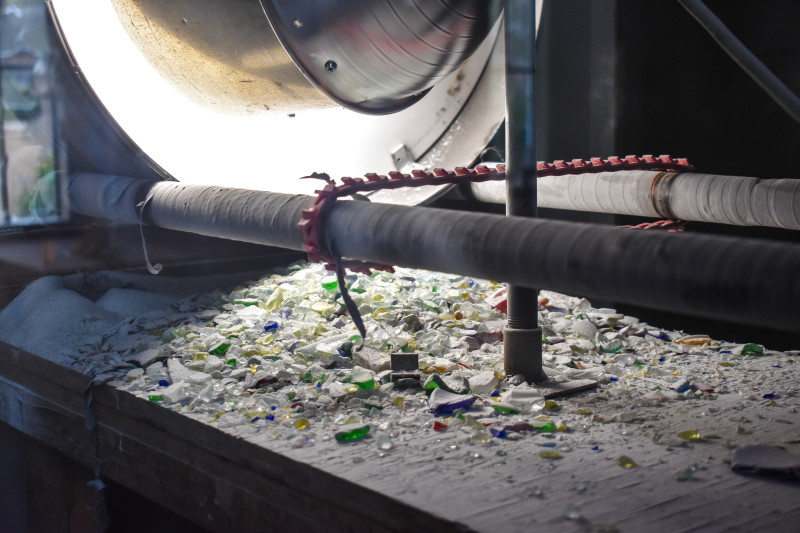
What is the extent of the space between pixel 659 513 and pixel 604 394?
30.9 inches

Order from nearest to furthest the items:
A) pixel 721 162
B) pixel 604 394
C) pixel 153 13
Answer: pixel 604 394 < pixel 153 13 < pixel 721 162

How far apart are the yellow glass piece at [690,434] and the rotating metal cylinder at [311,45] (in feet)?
4.28

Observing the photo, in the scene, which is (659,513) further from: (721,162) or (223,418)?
(721,162)

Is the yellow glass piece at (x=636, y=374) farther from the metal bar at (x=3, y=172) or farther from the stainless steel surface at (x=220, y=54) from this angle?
the metal bar at (x=3, y=172)

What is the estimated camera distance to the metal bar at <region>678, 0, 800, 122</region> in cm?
234

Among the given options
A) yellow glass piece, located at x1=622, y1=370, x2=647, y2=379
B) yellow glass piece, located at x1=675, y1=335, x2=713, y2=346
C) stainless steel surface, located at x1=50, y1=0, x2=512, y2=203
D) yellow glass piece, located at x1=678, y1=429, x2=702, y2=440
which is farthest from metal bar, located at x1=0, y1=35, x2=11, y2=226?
yellow glass piece, located at x1=678, y1=429, x2=702, y2=440

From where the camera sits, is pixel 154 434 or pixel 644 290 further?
pixel 154 434

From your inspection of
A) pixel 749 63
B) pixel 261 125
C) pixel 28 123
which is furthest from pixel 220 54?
pixel 749 63

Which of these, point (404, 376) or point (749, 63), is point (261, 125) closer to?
point (404, 376)

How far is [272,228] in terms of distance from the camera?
254 cm

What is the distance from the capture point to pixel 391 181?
244 cm

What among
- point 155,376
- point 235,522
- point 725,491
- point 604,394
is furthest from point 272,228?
point 725,491

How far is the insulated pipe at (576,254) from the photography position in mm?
1442

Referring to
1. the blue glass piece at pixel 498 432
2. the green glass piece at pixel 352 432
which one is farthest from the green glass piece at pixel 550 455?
the green glass piece at pixel 352 432
